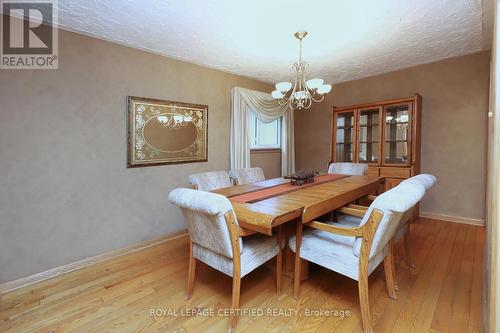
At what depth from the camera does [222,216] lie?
1470 mm

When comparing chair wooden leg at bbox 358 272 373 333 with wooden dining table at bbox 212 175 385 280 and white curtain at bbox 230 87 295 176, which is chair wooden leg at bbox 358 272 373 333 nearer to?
wooden dining table at bbox 212 175 385 280

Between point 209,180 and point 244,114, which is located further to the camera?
point 244,114

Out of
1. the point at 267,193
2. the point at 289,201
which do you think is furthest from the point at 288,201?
the point at 267,193

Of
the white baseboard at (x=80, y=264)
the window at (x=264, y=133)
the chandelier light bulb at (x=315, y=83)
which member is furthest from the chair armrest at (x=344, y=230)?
the window at (x=264, y=133)

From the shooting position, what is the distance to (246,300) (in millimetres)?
1921

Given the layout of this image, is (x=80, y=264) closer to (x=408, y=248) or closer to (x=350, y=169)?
(x=408, y=248)

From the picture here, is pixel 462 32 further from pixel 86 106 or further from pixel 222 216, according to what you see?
pixel 86 106

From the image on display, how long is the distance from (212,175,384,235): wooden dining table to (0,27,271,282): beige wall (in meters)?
1.28

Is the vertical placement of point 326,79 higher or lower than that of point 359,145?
higher

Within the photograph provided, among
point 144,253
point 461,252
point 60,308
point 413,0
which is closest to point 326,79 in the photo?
point 413,0

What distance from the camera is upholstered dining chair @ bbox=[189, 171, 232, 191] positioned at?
249 cm

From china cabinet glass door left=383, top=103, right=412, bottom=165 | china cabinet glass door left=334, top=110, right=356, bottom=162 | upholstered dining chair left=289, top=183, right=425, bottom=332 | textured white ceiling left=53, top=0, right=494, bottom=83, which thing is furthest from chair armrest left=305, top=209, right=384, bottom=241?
china cabinet glass door left=334, top=110, right=356, bottom=162

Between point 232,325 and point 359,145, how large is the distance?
3.41 metres

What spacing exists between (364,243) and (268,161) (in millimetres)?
3127
